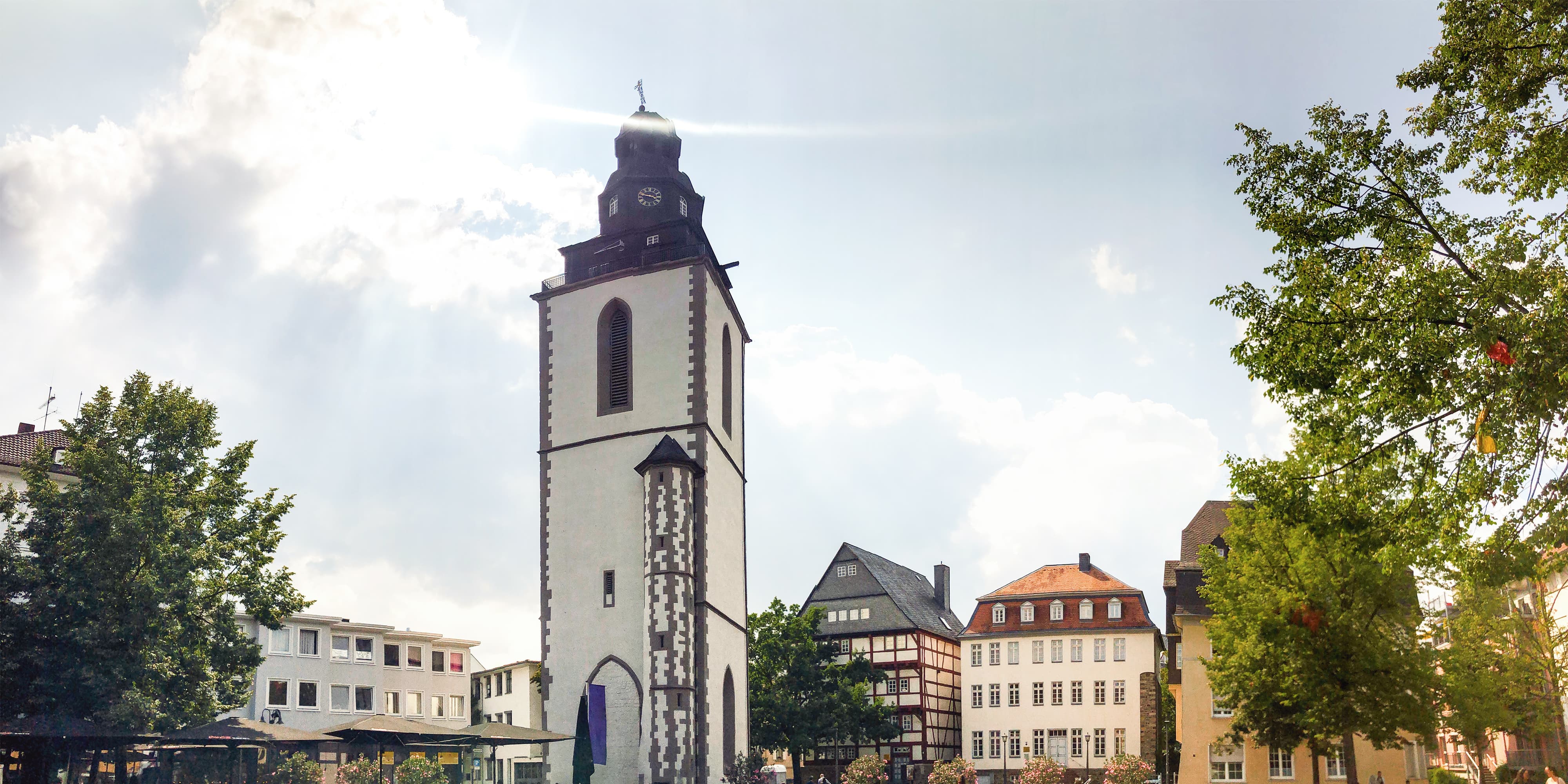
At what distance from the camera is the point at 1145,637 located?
6912cm

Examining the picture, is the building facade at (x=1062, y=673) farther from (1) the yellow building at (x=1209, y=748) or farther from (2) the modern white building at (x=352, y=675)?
(2) the modern white building at (x=352, y=675)

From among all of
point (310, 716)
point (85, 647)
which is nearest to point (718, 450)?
point (85, 647)

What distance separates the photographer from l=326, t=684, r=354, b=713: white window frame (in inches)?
2517

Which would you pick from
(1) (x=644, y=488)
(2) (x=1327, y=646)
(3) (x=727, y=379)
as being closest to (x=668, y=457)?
(1) (x=644, y=488)

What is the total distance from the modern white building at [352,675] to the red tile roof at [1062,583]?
3010 cm

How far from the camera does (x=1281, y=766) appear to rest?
→ 46.0 meters

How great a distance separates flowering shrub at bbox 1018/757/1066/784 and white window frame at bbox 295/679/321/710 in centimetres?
3370

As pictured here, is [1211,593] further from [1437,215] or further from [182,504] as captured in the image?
[182,504]

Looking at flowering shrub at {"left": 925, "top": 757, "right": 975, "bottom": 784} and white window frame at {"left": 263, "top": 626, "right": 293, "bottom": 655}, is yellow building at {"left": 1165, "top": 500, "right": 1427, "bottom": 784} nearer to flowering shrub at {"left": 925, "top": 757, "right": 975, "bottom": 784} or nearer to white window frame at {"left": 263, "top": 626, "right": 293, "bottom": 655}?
flowering shrub at {"left": 925, "top": 757, "right": 975, "bottom": 784}

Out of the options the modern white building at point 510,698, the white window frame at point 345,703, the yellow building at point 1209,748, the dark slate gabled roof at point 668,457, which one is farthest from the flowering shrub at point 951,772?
the white window frame at point 345,703

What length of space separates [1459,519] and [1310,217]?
438cm

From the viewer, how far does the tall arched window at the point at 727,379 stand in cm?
4272

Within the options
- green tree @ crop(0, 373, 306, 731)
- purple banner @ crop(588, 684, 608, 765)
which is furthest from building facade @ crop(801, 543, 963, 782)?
green tree @ crop(0, 373, 306, 731)

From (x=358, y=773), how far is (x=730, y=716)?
836 inches
